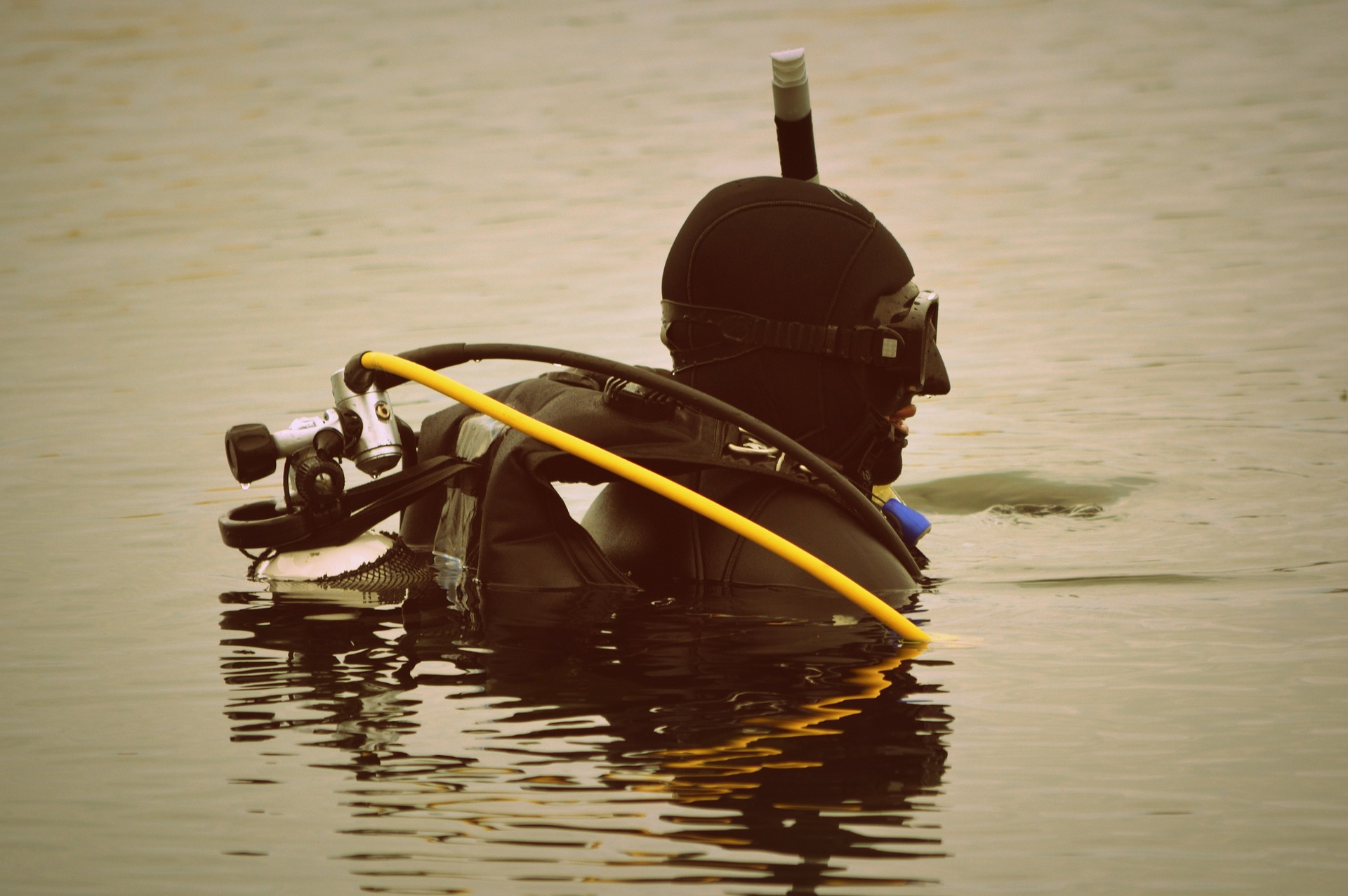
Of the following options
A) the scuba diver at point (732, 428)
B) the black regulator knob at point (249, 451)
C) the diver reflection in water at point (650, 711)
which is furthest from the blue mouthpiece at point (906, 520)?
the black regulator knob at point (249, 451)

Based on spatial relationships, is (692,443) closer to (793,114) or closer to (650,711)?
(650,711)

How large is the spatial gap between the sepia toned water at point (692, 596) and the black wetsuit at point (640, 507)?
4.4 inches


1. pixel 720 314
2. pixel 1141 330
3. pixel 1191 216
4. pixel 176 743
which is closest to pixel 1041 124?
pixel 1191 216

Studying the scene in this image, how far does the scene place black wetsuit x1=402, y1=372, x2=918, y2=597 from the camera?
395 centimetres

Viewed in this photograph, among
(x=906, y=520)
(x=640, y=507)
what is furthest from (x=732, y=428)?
(x=906, y=520)

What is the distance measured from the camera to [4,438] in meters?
7.30

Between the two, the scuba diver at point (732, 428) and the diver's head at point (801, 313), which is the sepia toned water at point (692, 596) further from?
the diver's head at point (801, 313)

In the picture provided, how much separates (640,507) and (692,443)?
1.30 ft

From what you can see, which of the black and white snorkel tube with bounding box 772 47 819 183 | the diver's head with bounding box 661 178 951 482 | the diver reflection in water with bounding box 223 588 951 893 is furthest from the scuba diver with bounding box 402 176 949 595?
the black and white snorkel tube with bounding box 772 47 819 183

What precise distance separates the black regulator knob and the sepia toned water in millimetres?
452

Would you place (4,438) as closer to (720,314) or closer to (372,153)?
(720,314)

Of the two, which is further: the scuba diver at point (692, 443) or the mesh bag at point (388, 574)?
the mesh bag at point (388, 574)

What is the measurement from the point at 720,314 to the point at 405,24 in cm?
2221

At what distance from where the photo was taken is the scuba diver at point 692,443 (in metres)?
3.96
